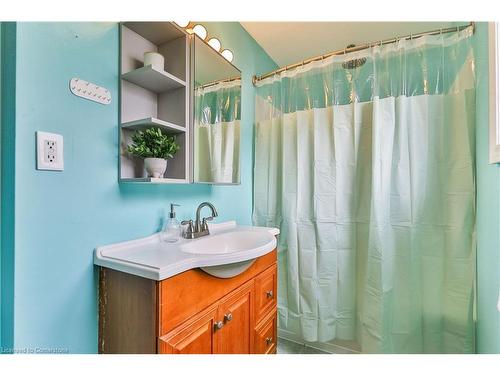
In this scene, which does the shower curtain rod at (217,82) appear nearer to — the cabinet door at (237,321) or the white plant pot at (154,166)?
the white plant pot at (154,166)

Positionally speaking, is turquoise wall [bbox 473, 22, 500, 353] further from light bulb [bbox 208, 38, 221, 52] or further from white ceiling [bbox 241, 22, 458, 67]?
light bulb [bbox 208, 38, 221, 52]

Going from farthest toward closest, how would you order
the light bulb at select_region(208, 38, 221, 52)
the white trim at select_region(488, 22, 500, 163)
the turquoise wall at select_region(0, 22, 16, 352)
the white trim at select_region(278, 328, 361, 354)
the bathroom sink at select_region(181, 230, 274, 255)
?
the white trim at select_region(278, 328, 361, 354)
the light bulb at select_region(208, 38, 221, 52)
the bathroom sink at select_region(181, 230, 274, 255)
the white trim at select_region(488, 22, 500, 163)
the turquoise wall at select_region(0, 22, 16, 352)

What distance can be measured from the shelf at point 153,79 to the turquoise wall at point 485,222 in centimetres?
134

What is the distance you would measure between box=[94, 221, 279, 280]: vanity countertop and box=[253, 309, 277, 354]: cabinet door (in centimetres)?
49

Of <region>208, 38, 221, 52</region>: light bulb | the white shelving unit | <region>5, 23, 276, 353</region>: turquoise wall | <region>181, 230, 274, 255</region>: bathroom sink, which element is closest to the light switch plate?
<region>5, 23, 276, 353</region>: turquoise wall

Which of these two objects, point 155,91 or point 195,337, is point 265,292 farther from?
point 155,91

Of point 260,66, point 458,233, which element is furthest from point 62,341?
point 260,66

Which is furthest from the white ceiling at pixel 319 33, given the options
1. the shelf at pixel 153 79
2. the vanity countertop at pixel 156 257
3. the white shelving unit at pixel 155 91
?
the vanity countertop at pixel 156 257

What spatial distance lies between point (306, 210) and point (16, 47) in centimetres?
148

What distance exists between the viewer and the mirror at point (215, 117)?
1170mm

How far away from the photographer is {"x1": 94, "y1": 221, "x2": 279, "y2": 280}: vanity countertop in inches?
28.2

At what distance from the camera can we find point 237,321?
986 mm

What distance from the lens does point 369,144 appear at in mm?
1392

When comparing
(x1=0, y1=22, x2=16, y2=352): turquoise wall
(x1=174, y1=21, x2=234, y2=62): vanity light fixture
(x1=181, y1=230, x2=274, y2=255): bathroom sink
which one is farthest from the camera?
(x1=174, y1=21, x2=234, y2=62): vanity light fixture
